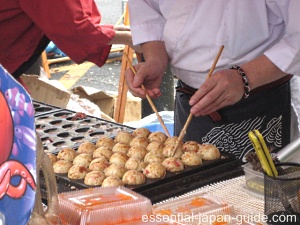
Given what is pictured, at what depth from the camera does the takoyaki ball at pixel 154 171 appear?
1.70 meters

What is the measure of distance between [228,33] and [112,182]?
85cm

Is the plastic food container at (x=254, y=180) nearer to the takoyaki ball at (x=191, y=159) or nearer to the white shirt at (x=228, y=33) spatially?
the takoyaki ball at (x=191, y=159)

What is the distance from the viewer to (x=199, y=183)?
5.67ft

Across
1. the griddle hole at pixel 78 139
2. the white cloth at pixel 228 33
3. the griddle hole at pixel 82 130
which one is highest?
the white cloth at pixel 228 33

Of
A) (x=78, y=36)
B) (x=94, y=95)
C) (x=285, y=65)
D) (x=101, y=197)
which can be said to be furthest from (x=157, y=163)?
(x=94, y=95)

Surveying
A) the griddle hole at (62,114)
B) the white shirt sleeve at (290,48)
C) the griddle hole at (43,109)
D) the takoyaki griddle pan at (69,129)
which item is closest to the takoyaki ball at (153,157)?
the takoyaki griddle pan at (69,129)

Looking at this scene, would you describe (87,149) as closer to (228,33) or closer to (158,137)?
(158,137)

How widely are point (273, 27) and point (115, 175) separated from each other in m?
0.92

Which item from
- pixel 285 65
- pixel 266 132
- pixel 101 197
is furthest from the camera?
pixel 266 132

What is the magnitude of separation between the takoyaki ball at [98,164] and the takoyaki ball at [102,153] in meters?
0.08

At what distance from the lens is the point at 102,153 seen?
74.5 inches

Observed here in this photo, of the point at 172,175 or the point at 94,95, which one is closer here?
the point at 172,175

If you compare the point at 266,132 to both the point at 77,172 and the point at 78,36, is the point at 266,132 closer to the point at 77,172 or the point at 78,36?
the point at 77,172

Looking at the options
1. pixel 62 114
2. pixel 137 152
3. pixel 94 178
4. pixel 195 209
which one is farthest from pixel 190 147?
pixel 62 114
